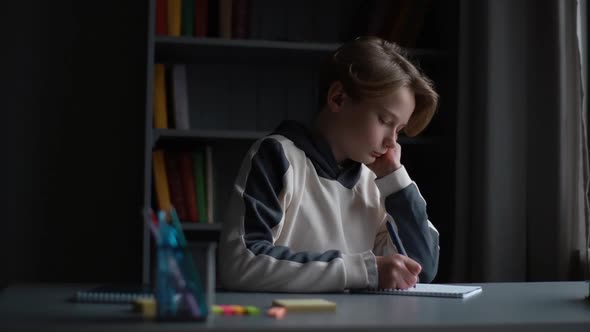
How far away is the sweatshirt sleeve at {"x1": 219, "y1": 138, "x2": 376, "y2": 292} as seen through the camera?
52.6 inches

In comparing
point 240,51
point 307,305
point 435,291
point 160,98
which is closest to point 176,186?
point 160,98

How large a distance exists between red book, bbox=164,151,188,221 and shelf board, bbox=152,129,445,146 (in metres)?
0.08

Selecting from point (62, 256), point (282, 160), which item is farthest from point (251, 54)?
point (282, 160)

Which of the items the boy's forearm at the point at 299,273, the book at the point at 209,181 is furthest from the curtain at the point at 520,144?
the boy's forearm at the point at 299,273

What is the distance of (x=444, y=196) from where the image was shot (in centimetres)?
284

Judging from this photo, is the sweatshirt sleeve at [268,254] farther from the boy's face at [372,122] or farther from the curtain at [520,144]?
the curtain at [520,144]

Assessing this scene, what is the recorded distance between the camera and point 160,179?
2668 mm

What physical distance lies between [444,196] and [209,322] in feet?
6.68

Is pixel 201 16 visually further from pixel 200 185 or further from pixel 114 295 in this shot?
pixel 114 295

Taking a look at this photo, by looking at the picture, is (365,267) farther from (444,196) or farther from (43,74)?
(43,74)

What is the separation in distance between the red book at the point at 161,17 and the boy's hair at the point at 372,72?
1.11m

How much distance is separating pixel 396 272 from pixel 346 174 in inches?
15.0

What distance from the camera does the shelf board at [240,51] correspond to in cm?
266

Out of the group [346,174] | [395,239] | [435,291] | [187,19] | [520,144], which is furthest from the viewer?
[187,19]
